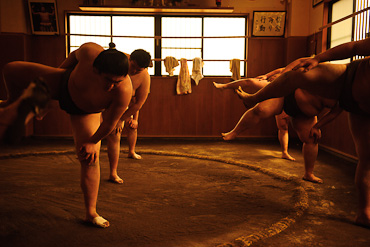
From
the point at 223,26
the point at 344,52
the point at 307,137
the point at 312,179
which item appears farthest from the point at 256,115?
the point at 223,26

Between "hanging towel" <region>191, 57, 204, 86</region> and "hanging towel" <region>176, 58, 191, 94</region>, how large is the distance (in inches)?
4.0

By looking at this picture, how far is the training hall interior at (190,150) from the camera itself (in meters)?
1.92

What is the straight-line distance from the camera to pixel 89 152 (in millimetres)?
1754

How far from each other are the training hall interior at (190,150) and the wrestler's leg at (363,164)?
0.30 ft

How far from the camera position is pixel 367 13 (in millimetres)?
3797

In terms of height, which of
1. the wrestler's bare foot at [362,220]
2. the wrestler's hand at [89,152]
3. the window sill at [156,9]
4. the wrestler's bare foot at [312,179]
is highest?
the window sill at [156,9]

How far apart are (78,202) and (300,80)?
167 centimetres

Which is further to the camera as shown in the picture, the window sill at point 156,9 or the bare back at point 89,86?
the window sill at point 156,9

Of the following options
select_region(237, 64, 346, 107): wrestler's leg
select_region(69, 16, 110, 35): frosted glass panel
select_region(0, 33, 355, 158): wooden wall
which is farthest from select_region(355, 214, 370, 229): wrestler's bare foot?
select_region(69, 16, 110, 35): frosted glass panel

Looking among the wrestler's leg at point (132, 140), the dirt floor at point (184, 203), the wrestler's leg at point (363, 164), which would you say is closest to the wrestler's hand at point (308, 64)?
the wrestler's leg at point (363, 164)

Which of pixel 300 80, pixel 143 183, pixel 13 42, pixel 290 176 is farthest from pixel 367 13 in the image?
pixel 13 42

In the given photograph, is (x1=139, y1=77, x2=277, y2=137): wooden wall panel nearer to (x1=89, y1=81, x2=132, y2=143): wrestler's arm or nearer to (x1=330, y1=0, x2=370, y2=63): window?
(x1=330, y1=0, x2=370, y2=63): window

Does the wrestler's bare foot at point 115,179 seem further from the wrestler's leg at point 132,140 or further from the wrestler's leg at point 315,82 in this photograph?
the wrestler's leg at point 315,82

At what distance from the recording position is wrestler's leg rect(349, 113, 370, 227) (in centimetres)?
195
